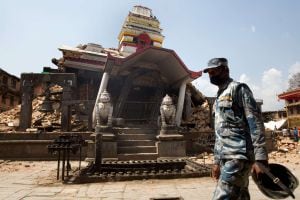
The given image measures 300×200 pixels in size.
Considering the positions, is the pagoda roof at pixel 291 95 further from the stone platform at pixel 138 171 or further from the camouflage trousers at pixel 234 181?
the camouflage trousers at pixel 234 181

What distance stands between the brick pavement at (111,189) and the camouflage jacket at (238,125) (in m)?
2.17

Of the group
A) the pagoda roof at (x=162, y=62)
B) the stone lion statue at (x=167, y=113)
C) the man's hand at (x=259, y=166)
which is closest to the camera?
the man's hand at (x=259, y=166)

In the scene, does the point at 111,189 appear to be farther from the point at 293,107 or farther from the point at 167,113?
the point at 293,107

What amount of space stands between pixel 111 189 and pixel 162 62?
37.1ft

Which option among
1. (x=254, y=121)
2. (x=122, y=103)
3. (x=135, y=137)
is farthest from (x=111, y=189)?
(x=122, y=103)

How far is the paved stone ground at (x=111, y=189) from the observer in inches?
191

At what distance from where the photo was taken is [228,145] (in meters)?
2.74

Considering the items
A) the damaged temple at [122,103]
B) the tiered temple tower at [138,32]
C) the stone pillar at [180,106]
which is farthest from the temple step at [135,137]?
the tiered temple tower at [138,32]

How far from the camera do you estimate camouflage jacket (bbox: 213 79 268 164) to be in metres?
2.58

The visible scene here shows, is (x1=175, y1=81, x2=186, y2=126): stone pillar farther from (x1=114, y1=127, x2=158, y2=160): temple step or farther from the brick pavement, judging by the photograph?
the brick pavement

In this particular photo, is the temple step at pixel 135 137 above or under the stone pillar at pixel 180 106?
under

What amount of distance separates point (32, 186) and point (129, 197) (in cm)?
246

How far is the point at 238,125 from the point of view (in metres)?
2.76

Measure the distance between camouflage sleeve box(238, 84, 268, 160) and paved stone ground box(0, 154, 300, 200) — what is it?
8.05ft
